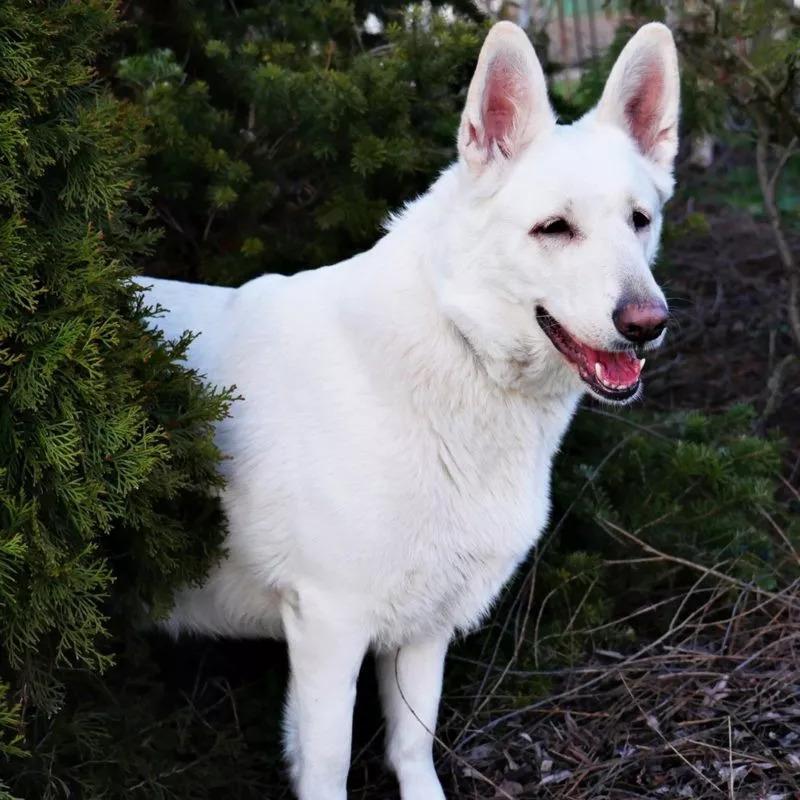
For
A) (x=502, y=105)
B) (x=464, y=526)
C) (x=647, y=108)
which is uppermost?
(x=502, y=105)

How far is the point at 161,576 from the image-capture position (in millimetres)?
2842

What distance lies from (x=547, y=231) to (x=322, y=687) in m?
1.28

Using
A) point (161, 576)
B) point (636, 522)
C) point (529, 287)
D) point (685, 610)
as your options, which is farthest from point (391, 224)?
point (685, 610)

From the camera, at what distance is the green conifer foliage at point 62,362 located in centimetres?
236

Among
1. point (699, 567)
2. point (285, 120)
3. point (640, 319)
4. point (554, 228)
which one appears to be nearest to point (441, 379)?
point (554, 228)

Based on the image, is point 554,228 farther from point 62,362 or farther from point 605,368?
point 62,362

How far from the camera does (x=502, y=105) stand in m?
2.83

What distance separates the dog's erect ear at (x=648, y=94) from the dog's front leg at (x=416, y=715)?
145cm

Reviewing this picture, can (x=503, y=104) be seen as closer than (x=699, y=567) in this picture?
Yes

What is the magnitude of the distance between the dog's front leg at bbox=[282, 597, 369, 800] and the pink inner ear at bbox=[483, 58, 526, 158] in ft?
3.97

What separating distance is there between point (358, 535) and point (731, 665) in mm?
1485

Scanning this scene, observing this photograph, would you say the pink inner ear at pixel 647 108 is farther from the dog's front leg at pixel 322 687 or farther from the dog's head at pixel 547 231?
the dog's front leg at pixel 322 687

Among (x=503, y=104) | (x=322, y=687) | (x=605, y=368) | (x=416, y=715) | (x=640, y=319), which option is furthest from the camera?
(x=416, y=715)

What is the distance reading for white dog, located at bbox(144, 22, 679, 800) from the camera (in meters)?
2.71
